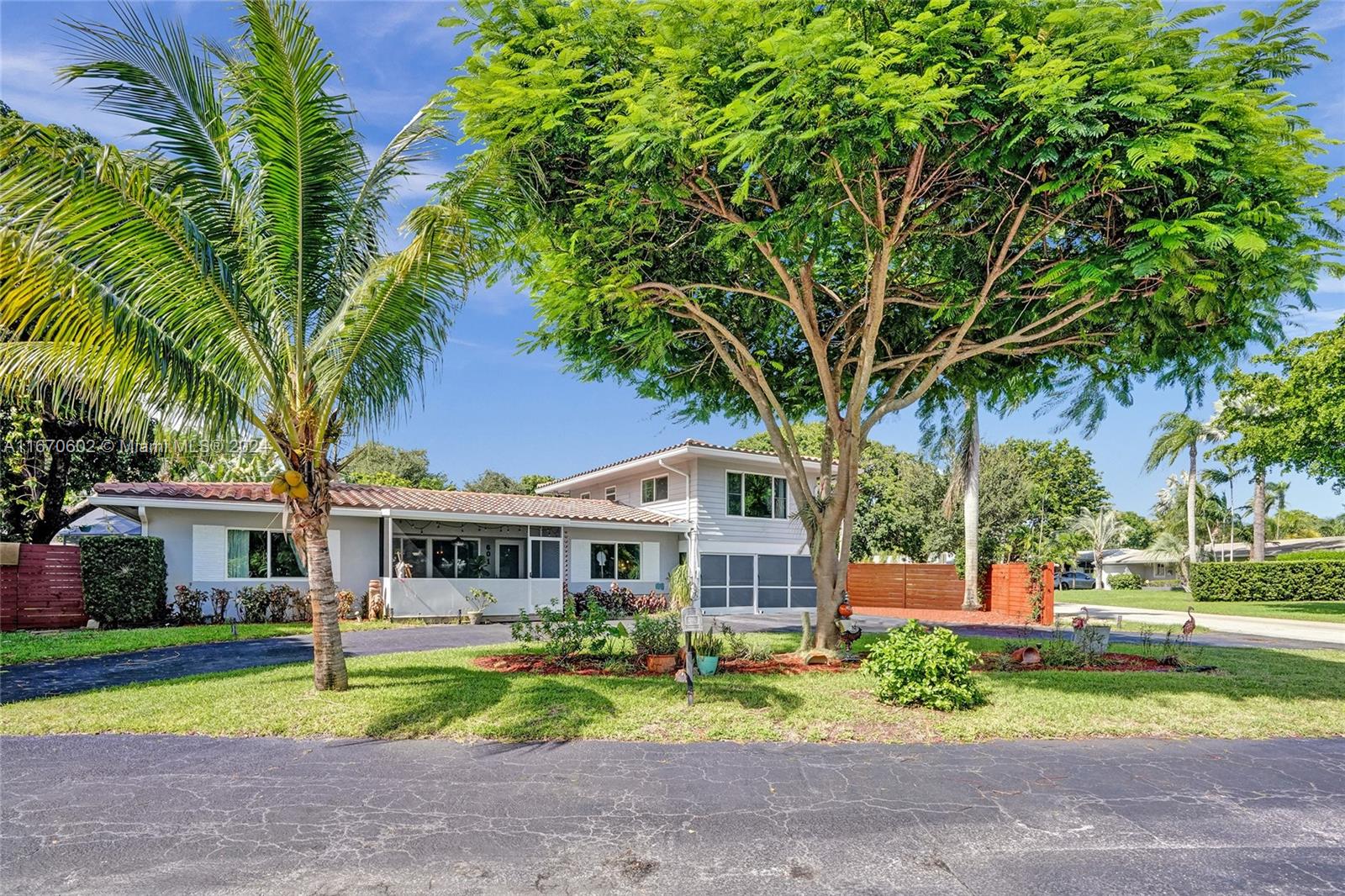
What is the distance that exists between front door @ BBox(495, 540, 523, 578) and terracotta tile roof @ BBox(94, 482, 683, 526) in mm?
1257

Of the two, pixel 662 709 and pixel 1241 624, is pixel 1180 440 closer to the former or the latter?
pixel 1241 624

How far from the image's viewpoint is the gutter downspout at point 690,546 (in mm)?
23359

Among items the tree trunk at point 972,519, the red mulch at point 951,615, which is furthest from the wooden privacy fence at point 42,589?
the tree trunk at point 972,519

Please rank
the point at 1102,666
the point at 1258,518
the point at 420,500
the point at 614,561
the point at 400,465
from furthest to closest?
the point at 400,465, the point at 1258,518, the point at 614,561, the point at 420,500, the point at 1102,666

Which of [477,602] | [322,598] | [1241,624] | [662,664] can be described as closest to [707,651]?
[662,664]

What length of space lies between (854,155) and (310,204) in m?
6.03

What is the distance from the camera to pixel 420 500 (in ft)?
69.7

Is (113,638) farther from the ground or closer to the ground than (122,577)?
closer to the ground

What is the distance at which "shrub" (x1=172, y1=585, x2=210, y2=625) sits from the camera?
17422 millimetres

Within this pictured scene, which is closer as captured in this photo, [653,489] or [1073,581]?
[653,489]

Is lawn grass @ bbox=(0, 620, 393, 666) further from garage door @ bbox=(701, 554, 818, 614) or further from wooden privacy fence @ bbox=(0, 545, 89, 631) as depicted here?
garage door @ bbox=(701, 554, 818, 614)

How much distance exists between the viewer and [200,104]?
331 inches

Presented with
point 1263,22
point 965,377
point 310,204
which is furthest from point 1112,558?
point 310,204

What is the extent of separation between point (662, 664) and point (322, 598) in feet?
14.5
